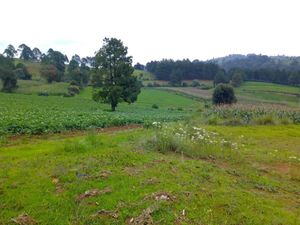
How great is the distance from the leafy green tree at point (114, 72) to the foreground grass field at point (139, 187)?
27488 mm

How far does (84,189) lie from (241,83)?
9114 cm

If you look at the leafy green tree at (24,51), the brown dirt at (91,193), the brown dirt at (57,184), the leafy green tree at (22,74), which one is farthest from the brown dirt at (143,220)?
the leafy green tree at (24,51)

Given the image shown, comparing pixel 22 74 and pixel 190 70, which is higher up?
pixel 22 74

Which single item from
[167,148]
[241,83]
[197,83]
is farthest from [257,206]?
[197,83]

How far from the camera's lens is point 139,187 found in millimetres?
8414

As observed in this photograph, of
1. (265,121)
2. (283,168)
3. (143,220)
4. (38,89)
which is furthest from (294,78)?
(143,220)

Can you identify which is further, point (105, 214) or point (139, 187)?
point (139, 187)

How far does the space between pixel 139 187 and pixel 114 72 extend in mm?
34116

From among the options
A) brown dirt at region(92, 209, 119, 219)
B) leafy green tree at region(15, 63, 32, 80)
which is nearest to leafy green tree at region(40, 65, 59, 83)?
leafy green tree at region(15, 63, 32, 80)

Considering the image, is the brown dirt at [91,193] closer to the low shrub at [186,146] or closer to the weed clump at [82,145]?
the weed clump at [82,145]

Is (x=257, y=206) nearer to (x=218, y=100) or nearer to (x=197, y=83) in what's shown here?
(x=218, y=100)

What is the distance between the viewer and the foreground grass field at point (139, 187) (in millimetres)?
7184

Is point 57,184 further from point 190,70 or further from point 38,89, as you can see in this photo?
point 190,70

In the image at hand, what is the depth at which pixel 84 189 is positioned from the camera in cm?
845
